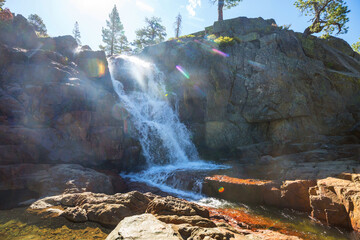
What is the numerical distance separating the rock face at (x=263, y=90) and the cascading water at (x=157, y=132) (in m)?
2.04

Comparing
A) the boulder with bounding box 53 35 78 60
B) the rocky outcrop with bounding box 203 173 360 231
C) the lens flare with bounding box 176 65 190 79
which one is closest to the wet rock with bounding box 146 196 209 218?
the rocky outcrop with bounding box 203 173 360 231

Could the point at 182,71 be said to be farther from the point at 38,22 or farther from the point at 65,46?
the point at 38,22

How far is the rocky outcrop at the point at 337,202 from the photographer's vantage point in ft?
20.9

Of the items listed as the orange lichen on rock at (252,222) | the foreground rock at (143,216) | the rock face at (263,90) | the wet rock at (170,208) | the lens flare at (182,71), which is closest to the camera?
the foreground rock at (143,216)

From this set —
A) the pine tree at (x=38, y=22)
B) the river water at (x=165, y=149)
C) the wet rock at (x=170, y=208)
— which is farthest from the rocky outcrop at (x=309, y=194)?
the pine tree at (x=38, y=22)

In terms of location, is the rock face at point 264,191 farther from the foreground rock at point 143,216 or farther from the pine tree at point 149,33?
the pine tree at point 149,33

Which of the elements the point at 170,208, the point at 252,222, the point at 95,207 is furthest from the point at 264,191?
the point at 95,207

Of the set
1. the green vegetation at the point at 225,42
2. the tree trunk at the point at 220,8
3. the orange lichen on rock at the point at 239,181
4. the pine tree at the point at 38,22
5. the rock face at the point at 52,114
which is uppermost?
the pine tree at the point at 38,22

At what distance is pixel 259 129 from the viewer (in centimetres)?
2183

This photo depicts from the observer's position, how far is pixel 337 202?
688 centimetres

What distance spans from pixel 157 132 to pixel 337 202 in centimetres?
1426

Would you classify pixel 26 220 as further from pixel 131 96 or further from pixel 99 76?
pixel 131 96

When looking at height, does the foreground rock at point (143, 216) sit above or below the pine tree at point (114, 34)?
below

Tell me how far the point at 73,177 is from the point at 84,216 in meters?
4.91
